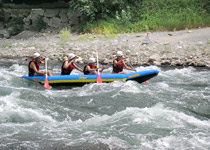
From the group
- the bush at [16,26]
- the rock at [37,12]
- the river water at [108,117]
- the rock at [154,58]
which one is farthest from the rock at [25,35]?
the river water at [108,117]

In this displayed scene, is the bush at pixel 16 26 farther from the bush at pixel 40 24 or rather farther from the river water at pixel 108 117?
the river water at pixel 108 117

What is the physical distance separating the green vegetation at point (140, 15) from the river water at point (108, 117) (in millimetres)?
7574

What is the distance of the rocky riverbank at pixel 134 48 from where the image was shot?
12531 millimetres

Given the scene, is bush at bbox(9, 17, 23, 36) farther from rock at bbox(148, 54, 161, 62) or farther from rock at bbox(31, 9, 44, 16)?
rock at bbox(148, 54, 161, 62)

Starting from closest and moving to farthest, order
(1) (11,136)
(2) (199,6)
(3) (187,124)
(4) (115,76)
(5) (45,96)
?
(1) (11,136)
(3) (187,124)
(5) (45,96)
(4) (115,76)
(2) (199,6)

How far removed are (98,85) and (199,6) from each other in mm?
10365

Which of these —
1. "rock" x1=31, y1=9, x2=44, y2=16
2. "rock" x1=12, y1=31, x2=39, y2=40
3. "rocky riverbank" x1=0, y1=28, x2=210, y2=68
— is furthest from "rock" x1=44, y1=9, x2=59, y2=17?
"rocky riverbank" x1=0, y1=28, x2=210, y2=68

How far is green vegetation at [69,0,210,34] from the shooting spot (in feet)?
52.1

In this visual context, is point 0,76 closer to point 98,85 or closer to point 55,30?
point 98,85

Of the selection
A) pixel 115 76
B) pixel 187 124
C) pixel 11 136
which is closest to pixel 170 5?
pixel 115 76

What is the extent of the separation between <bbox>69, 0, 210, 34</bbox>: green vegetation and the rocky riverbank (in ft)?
2.83

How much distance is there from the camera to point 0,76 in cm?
966

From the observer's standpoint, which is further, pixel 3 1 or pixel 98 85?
pixel 3 1

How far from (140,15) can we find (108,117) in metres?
12.3
